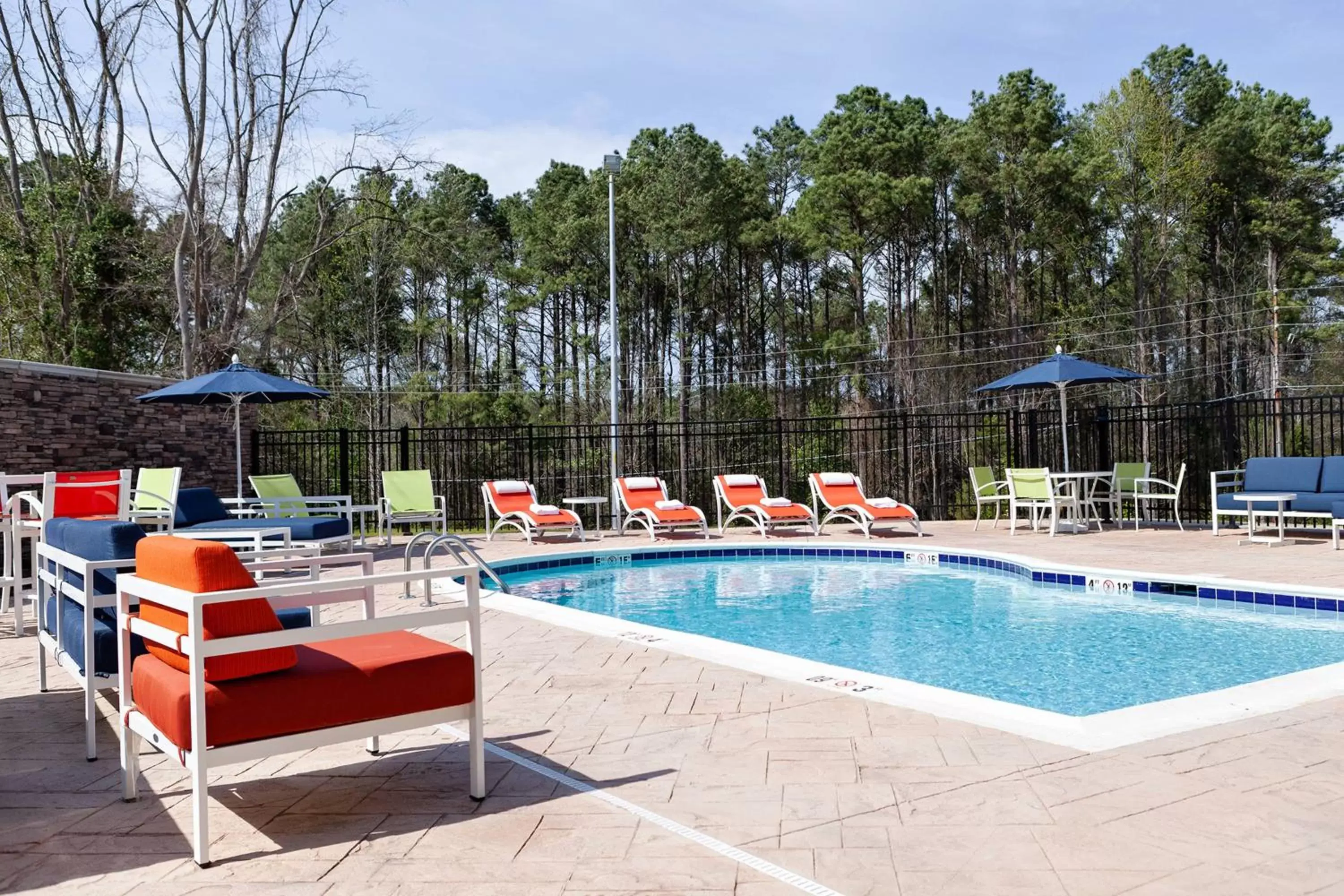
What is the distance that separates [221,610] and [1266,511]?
33.0ft

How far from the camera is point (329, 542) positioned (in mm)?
8078

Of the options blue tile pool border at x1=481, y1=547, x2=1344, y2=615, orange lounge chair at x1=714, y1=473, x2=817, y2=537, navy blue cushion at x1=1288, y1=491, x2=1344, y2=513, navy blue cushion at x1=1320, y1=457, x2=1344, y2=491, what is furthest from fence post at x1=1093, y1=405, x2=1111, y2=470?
blue tile pool border at x1=481, y1=547, x2=1344, y2=615

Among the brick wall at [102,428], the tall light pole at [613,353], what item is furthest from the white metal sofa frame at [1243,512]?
the brick wall at [102,428]

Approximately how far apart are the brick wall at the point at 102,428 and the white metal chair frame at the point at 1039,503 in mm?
9205

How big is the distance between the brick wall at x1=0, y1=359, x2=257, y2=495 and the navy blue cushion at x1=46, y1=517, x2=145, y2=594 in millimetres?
6372

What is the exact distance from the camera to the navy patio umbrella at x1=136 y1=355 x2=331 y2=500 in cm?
888

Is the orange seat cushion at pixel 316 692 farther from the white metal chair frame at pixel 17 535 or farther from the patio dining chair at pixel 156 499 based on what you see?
the patio dining chair at pixel 156 499

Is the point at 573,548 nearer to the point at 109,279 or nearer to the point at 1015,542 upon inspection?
the point at 1015,542

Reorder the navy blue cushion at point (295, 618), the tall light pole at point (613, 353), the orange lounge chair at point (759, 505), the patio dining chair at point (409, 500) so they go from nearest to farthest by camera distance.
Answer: the navy blue cushion at point (295, 618)
the patio dining chair at point (409, 500)
the orange lounge chair at point (759, 505)
the tall light pole at point (613, 353)

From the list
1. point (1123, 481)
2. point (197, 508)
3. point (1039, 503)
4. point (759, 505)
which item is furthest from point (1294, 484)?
point (197, 508)

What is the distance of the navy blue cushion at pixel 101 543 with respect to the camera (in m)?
3.10

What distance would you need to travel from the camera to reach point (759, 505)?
11.1m

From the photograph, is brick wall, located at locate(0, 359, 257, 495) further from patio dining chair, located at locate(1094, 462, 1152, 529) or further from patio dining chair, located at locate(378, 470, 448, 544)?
patio dining chair, located at locate(1094, 462, 1152, 529)

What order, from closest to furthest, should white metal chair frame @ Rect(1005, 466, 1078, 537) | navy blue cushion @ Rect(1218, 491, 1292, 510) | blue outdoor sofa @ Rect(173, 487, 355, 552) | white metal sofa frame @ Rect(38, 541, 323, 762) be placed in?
white metal sofa frame @ Rect(38, 541, 323, 762)
blue outdoor sofa @ Rect(173, 487, 355, 552)
navy blue cushion @ Rect(1218, 491, 1292, 510)
white metal chair frame @ Rect(1005, 466, 1078, 537)
